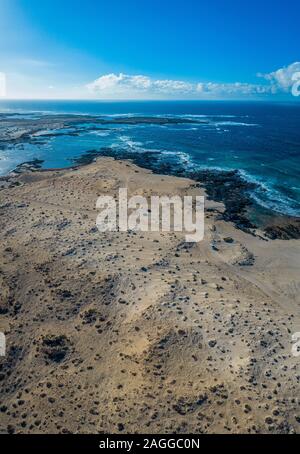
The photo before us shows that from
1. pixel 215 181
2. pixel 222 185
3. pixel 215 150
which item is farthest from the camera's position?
pixel 215 150

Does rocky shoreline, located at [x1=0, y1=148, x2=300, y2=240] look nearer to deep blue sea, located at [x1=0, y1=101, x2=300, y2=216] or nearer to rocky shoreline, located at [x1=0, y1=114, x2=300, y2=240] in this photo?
rocky shoreline, located at [x1=0, y1=114, x2=300, y2=240]

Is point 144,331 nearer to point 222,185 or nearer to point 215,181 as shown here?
point 222,185

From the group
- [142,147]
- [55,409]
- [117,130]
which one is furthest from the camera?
[117,130]

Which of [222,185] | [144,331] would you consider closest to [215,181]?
[222,185]

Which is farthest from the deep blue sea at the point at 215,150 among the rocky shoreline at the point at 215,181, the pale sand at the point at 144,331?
the pale sand at the point at 144,331

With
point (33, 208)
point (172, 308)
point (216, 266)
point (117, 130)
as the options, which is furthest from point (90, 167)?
point (117, 130)

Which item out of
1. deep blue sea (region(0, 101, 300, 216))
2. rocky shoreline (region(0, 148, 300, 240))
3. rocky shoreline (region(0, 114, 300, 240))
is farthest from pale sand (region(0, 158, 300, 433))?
deep blue sea (region(0, 101, 300, 216))

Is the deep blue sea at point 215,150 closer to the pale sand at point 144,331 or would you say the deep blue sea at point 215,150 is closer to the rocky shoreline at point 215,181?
the rocky shoreline at point 215,181

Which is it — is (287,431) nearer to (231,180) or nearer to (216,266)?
(216,266)
